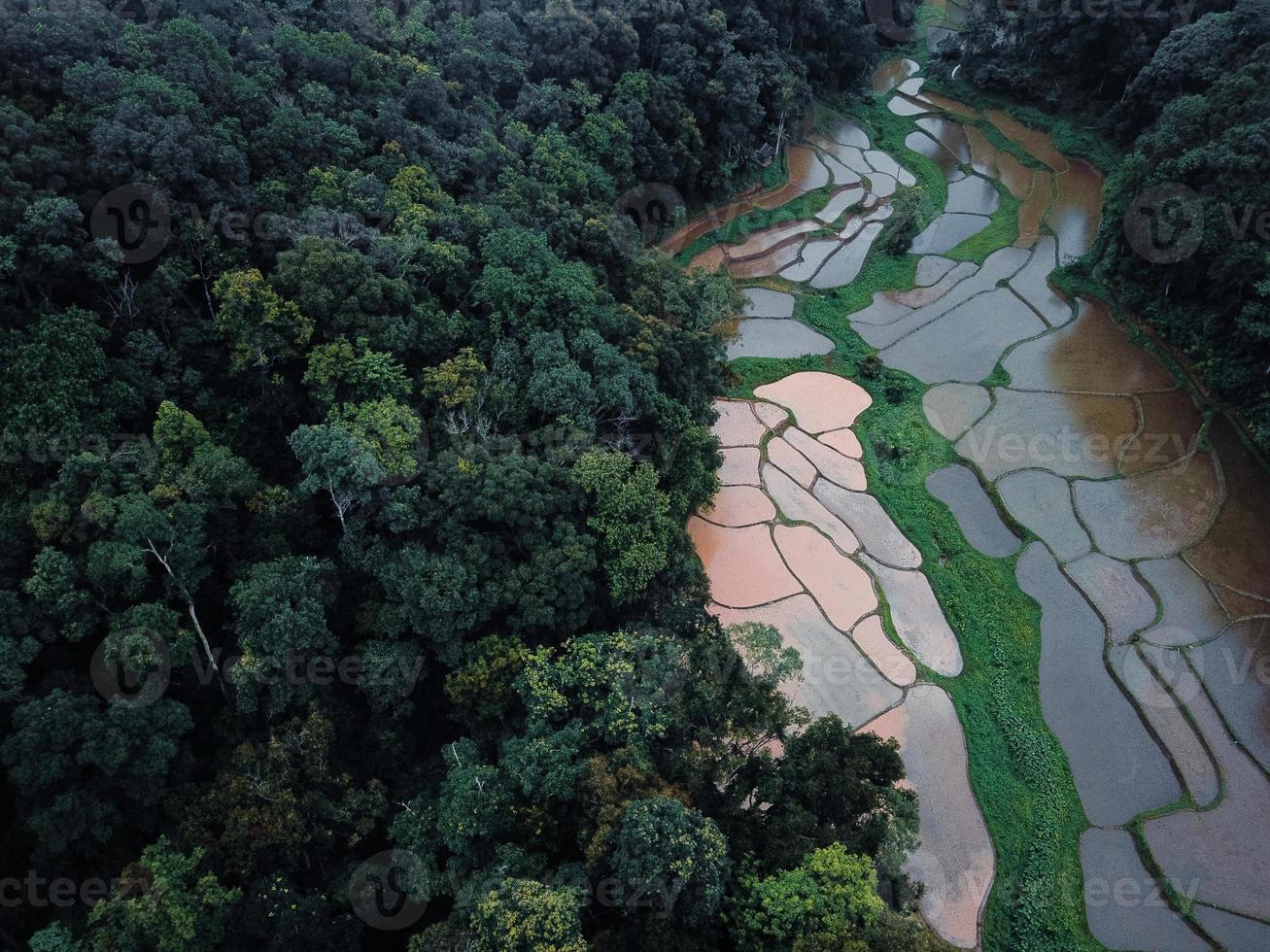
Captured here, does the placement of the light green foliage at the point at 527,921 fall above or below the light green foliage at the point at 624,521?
below

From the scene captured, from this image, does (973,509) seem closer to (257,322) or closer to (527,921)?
(527,921)

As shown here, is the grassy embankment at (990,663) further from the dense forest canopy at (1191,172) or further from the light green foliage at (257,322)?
the light green foliage at (257,322)

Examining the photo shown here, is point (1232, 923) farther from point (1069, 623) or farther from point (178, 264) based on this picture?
point (178, 264)

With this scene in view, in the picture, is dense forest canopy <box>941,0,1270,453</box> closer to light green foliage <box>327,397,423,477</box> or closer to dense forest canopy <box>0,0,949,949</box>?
dense forest canopy <box>0,0,949,949</box>

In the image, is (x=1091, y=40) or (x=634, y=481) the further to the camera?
(x=1091, y=40)

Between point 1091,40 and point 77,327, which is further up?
point 1091,40

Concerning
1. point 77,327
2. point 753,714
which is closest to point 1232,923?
point 753,714

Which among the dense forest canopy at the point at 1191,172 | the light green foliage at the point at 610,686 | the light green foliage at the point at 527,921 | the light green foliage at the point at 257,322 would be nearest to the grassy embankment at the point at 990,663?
the light green foliage at the point at 610,686
